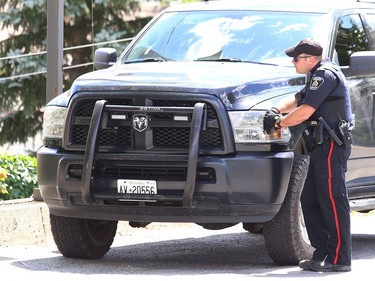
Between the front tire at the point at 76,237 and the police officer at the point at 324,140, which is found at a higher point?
the police officer at the point at 324,140

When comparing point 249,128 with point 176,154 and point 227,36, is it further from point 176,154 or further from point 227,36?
point 227,36

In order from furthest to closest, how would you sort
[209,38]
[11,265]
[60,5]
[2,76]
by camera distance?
1. [2,76]
2. [60,5]
3. [209,38]
4. [11,265]

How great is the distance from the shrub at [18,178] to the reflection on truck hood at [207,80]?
2.42 meters

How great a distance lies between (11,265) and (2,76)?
939cm

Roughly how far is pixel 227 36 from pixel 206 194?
6.42 ft

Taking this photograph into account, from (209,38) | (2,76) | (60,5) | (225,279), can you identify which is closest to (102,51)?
(209,38)

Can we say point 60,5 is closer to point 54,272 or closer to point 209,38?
point 209,38

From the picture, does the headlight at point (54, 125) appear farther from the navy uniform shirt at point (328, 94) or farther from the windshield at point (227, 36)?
the navy uniform shirt at point (328, 94)

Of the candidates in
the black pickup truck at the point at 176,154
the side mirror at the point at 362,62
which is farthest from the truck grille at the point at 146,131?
the side mirror at the point at 362,62

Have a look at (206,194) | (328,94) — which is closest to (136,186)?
(206,194)

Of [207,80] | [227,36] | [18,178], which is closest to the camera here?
[207,80]

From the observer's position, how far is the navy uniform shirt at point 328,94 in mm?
10273

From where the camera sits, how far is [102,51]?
12.0 meters

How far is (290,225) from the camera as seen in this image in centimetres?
1048
